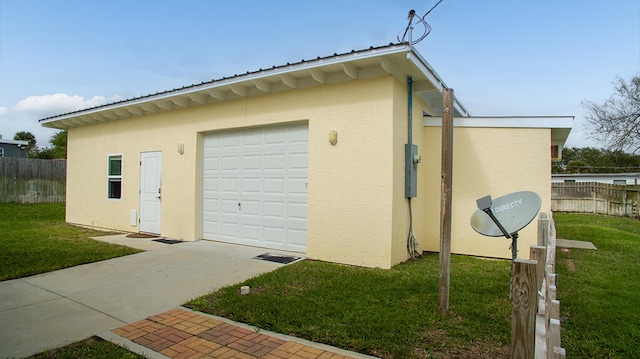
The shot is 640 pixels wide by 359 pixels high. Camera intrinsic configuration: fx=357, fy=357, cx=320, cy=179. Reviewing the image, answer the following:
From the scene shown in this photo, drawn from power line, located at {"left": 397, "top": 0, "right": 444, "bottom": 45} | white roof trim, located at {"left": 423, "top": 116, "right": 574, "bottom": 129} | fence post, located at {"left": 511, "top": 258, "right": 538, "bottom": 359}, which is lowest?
fence post, located at {"left": 511, "top": 258, "right": 538, "bottom": 359}

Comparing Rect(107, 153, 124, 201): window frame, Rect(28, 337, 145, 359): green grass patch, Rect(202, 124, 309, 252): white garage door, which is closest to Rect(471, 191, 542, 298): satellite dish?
Rect(28, 337, 145, 359): green grass patch

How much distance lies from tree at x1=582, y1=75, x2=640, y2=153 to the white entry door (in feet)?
78.3

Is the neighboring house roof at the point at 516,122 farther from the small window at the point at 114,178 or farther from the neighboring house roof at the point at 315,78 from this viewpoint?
the small window at the point at 114,178

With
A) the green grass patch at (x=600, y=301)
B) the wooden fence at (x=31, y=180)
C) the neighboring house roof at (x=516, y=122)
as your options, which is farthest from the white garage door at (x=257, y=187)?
the wooden fence at (x=31, y=180)

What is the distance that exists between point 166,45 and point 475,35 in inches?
346

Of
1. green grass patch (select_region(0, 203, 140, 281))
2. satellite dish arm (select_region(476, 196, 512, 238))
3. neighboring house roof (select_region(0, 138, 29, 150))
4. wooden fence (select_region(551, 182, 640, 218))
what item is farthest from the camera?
neighboring house roof (select_region(0, 138, 29, 150))

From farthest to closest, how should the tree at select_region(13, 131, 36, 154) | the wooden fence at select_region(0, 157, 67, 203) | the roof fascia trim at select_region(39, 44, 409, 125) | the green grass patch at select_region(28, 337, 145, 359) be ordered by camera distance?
the tree at select_region(13, 131, 36, 154), the wooden fence at select_region(0, 157, 67, 203), the roof fascia trim at select_region(39, 44, 409, 125), the green grass patch at select_region(28, 337, 145, 359)

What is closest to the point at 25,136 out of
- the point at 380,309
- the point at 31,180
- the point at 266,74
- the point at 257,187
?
the point at 31,180

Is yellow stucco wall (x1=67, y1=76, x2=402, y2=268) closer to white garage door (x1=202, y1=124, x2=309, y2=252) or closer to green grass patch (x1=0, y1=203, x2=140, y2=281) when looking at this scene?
white garage door (x1=202, y1=124, x2=309, y2=252)

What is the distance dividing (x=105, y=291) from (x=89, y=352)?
1846 mm

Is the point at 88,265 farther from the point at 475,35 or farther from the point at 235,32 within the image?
the point at 475,35

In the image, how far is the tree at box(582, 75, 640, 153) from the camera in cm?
2055

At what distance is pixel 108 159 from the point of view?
10289 mm

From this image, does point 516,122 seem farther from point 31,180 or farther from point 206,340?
point 31,180
